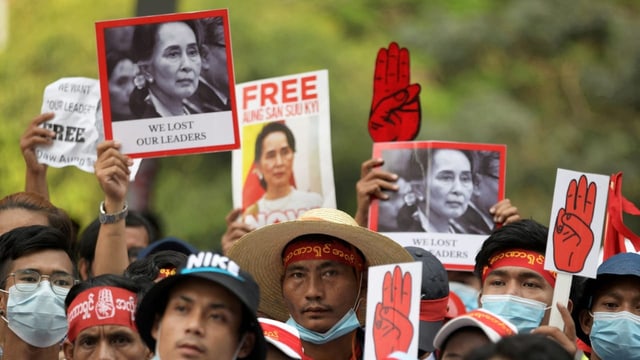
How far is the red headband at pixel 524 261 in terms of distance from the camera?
841cm

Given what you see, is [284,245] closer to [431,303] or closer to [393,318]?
[431,303]

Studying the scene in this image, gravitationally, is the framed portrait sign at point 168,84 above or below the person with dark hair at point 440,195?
above

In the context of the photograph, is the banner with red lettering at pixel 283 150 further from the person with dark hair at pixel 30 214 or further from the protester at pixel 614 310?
the protester at pixel 614 310

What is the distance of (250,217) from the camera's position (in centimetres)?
996

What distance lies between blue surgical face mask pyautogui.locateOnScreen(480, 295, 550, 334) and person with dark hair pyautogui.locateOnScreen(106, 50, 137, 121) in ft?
6.90

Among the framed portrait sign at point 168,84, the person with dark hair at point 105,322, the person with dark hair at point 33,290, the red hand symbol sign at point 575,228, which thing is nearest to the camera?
the red hand symbol sign at point 575,228

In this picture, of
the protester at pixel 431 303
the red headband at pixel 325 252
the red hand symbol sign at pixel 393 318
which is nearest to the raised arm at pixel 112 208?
the red headband at pixel 325 252

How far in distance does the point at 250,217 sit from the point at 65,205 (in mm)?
5229

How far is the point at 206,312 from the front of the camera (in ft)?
22.0

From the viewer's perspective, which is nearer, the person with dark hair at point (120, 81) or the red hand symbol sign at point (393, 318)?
Answer: the red hand symbol sign at point (393, 318)

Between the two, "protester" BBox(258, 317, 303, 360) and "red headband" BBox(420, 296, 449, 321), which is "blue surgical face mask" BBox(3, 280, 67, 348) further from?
"red headband" BBox(420, 296, 449, 321)

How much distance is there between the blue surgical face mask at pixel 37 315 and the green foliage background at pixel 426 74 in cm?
591

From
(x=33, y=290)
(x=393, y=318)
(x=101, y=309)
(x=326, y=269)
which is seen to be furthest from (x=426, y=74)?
(x=393, y=318)

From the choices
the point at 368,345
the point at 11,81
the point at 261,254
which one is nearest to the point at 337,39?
the point at 11,81
